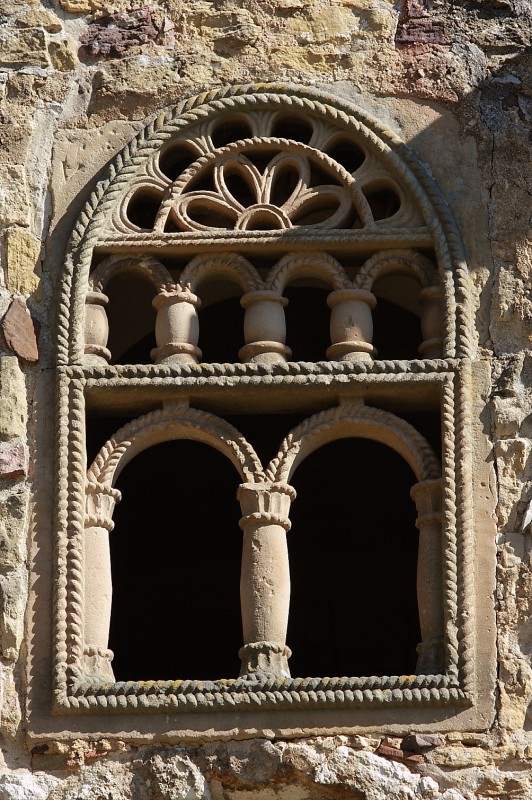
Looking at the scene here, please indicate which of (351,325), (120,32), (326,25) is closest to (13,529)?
(351,325)

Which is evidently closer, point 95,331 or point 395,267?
point 95,331

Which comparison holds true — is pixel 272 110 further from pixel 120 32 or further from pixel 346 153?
pixel 120 32

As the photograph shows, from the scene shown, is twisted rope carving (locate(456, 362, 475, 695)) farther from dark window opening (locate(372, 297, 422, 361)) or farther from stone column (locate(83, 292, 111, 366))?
dark window opening (locate(372, 297, 422, 361))

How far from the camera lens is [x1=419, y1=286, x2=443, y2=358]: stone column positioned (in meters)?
7.48

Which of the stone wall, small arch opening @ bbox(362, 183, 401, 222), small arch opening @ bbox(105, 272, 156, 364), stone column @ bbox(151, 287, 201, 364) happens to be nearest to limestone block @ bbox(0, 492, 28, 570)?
the stone wall

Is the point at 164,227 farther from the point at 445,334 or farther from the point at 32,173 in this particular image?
the point at 445,334

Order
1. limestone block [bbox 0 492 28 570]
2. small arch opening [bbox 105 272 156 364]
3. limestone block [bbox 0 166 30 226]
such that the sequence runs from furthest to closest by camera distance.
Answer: small arch opening [bbox 105 272 156 364] → limestone block [bbox 0 166 30 226] → limestone block [bbox 0 492 28 570]

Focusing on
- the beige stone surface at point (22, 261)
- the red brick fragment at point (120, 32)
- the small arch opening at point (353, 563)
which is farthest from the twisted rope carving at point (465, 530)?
the small arch opening at point (353, 563)

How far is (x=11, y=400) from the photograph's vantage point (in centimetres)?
740

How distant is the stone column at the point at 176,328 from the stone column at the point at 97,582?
60 cm

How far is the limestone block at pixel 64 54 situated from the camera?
8008 millimetres

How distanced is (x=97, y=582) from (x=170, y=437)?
2.15ft

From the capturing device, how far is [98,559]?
716cm

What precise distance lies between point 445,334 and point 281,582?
3.84 feet
